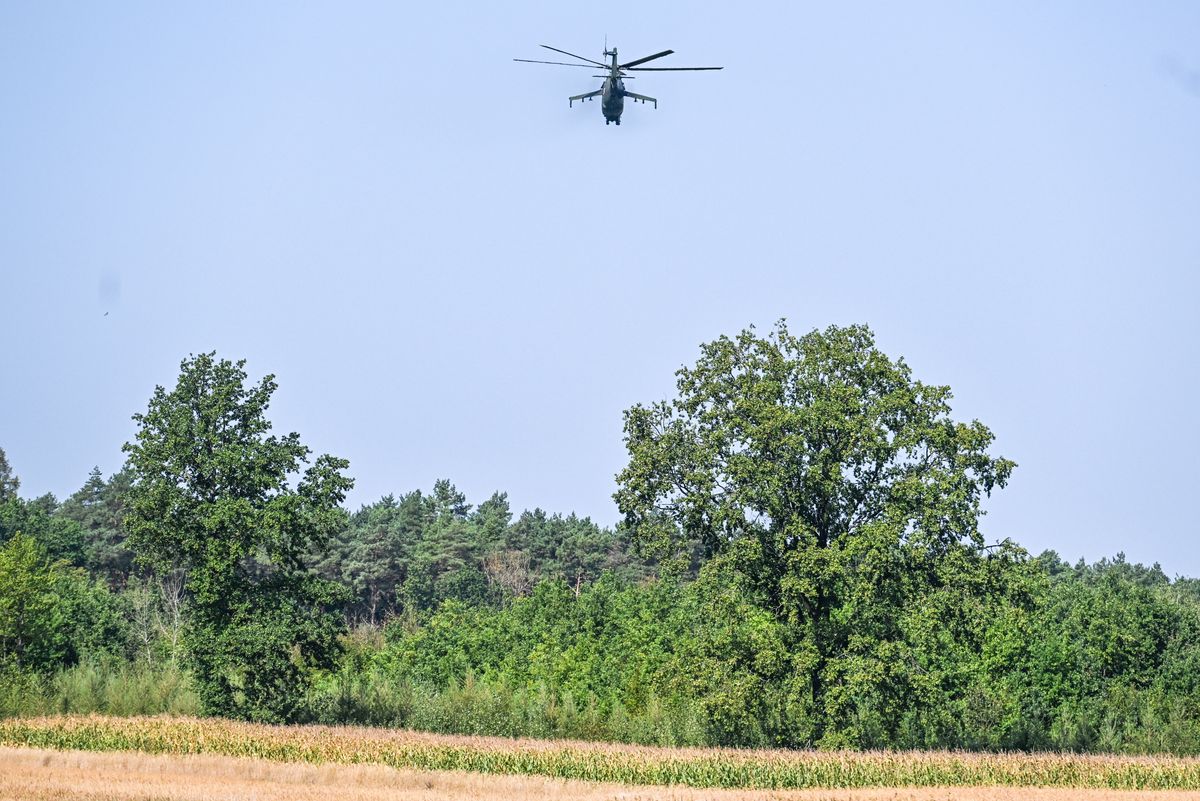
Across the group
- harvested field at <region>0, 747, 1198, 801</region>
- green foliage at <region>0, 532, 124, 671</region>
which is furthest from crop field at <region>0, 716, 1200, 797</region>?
green foliage at <region>0, 532, 124, 671</region>

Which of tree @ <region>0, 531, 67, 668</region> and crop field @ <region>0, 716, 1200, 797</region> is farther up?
tree @ <region>0, 531, 67, 668</region>

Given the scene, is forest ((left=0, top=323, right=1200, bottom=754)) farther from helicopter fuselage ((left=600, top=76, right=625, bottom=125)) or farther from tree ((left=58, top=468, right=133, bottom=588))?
tree ((left=58, top=468, right=133, bottom=588))

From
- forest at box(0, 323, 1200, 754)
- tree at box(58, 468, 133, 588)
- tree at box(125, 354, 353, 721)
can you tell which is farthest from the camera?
tree at box(58, 468, 133, 588)

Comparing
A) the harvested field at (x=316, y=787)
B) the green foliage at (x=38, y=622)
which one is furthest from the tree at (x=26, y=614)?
the harvested field at (x=316, y=787)

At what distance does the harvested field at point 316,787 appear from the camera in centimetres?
3484

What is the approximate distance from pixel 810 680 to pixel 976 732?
14.9 m

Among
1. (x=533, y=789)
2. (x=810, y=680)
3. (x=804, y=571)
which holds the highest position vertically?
(x=804, y=571)

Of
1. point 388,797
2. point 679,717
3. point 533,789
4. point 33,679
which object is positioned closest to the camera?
point 388,797

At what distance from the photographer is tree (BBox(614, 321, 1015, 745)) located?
157ft

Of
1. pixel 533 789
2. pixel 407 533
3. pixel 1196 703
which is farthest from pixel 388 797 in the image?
pixel 407 533

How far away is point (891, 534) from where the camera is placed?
4681 cm

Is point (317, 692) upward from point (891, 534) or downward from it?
downward

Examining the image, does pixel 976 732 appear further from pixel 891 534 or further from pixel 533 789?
pixel 533 789

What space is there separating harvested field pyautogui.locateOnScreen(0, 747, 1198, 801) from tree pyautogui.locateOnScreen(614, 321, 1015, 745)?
375 inches
